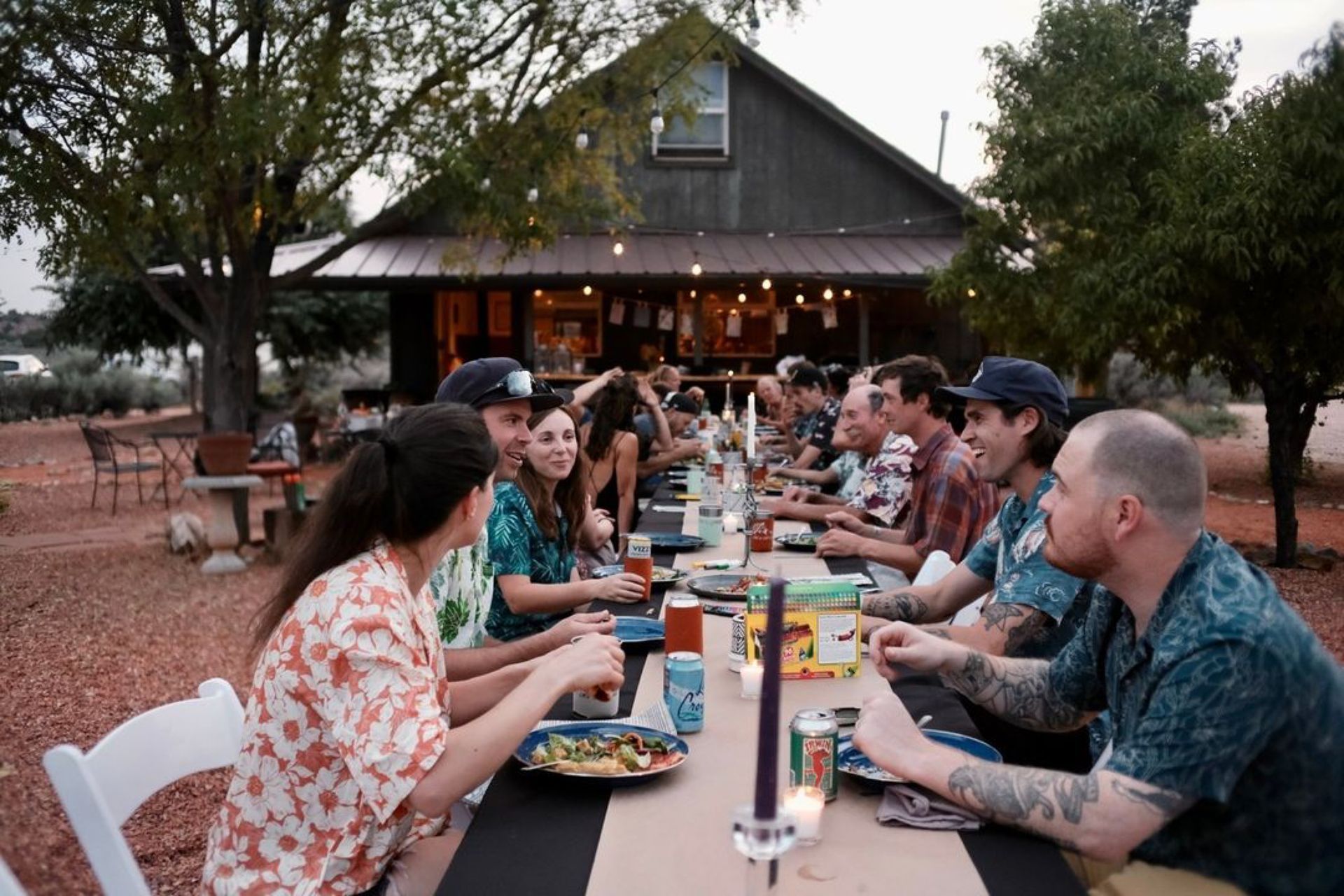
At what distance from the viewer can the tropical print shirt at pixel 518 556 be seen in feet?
13.1

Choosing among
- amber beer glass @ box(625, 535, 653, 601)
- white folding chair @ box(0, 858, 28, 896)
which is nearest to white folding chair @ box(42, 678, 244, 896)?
white folding chair @ box(0, 858, 28, 896)

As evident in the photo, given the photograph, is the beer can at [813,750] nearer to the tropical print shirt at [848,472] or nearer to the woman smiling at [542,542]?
the woman smiling at [542,542]

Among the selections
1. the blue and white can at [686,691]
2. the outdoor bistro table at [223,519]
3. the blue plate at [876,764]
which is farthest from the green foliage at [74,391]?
the blue plate at [876,764]

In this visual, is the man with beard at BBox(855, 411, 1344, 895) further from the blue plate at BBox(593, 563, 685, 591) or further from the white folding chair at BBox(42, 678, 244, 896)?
the blue plate at BBox(593, 563, 685, 591)

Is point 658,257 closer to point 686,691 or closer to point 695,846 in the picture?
point 686,691

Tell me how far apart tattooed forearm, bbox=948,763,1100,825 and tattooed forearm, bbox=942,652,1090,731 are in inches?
22.3

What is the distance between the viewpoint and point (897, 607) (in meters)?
3.99

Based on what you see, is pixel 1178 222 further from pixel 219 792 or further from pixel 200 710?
pixel 200 710

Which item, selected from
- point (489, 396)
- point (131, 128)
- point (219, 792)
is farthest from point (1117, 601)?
point (131, 128)

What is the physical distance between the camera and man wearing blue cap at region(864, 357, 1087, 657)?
129 inches

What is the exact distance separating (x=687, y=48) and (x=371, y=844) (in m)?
11.1

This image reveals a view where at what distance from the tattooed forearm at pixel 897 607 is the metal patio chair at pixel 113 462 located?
3.92m

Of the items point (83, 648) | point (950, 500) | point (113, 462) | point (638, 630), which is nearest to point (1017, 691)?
point (638, 630)

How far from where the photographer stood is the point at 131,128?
579 centimetres
